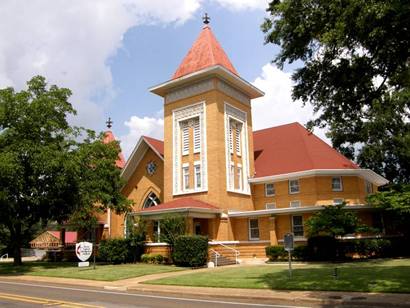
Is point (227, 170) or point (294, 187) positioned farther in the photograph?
point (294, 187)

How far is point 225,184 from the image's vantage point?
3456 centimetres

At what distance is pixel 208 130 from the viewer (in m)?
35.4

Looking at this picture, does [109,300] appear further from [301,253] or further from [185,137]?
[185,137]

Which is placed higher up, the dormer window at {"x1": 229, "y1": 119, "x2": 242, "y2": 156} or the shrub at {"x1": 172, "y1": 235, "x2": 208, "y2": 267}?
the dormer window at {"x1": 229, "y1": 119, "x2": 242, "y2": 156}

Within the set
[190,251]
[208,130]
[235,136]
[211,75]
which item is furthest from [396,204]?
[211,75]

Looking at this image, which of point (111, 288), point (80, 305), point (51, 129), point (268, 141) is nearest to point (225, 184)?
point (268, 141)

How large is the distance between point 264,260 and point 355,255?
20.8ft

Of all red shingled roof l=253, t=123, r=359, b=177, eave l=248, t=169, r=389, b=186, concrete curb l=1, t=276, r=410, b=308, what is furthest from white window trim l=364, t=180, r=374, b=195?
concrete curb l=1, t=276, r=410, b=308

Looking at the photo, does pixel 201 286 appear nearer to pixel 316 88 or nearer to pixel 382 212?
pixel 316 88

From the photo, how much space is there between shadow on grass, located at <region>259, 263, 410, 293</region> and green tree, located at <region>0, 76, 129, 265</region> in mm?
16446

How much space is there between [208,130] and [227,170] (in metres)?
3.52

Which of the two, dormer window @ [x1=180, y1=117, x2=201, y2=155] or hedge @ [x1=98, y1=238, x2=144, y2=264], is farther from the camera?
dormer window @ [x1=180, y1=117, x2=201, y2=155]

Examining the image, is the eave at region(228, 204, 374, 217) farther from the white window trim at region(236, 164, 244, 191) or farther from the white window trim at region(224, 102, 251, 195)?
the white window trim at region(236, 164, 244, 191)

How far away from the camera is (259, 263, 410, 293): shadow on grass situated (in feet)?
47.8
